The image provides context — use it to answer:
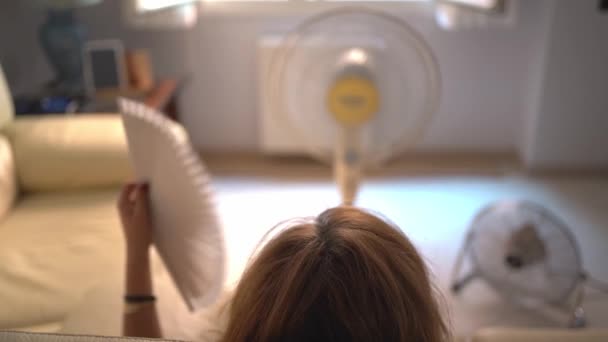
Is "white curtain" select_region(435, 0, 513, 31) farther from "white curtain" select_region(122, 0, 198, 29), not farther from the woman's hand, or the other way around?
the woman's hand

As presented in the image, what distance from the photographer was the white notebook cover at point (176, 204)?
121 cm

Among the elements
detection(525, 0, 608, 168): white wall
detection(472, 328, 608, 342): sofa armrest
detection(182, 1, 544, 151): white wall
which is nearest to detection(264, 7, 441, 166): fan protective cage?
detection(472, 328, 608, 342): sofa armrest

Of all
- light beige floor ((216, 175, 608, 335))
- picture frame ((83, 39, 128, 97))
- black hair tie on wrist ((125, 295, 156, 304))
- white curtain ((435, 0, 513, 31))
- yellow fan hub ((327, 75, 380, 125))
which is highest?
white curtain ((435, 0, 513, 31))

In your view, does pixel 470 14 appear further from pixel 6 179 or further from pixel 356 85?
pixel 6 179

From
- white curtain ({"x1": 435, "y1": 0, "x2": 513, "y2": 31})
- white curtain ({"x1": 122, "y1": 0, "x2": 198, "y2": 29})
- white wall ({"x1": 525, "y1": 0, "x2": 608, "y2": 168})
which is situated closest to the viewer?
white curtain ({"x1": 435, "y1": 0, "x2": 513, "y2": 31})

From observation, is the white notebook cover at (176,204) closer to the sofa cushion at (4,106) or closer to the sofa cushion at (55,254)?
the sofa cushion at (55,254)

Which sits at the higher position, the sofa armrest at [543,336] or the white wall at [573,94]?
the white wall at [573,94]

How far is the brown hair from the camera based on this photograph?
0.63 m

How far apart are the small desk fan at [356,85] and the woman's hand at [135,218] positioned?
0.62 m

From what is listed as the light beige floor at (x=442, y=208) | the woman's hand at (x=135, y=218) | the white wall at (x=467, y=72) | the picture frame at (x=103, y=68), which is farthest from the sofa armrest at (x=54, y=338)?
the white wall at (x=467, y=72)

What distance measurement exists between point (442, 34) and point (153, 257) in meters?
1.86

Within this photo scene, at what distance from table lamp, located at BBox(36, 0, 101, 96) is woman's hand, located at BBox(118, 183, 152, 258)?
1291 millimetres

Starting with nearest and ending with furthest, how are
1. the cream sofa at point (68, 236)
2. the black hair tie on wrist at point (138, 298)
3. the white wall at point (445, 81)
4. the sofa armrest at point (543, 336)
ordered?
1. the sofa armrest at point (543, 336)
2. the black hair tie on wrist at point (138, 298)
3. the cream sofa at point (68, 236)
4. the white wall at point (445, 81)

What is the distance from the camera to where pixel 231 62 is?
2889 mm
